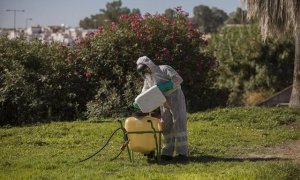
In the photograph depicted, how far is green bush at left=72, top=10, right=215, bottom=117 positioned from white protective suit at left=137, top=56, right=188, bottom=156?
5.59m

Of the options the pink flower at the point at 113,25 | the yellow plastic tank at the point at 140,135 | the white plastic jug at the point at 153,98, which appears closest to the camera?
the white plastic jug at the point at 153,98

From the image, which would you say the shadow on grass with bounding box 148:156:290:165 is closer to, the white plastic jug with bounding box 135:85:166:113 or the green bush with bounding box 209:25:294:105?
the white plastic jug with bounding box 135:85:166:113

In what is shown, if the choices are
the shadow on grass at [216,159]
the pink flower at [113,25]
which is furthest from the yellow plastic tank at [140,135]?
the pink flower at [113,25]

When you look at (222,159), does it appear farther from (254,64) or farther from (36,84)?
(254,64)

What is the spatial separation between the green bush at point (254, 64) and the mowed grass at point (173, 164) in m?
10.1

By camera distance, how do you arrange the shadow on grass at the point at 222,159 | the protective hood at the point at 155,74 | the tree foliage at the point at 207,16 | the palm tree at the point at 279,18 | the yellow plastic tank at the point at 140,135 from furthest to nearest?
1. the tree foliage at the point at 207,16
2. the palm tree at the point at 279,18
3. the shadow on grass at the point at 222,159
4. the protective hood at the point at 155,74
5. the yellow plastic tank at the point at 140,135

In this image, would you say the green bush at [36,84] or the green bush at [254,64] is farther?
the green bush at [254,64]

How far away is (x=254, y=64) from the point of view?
24062 mm

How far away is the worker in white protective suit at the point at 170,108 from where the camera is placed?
27.8 feet

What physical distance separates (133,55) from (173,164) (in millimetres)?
7001

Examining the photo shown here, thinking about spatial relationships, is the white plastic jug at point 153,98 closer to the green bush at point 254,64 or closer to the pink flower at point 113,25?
the pink flower at point 113,25

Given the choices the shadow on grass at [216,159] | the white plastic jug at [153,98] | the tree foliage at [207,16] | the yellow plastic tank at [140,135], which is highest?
the tree foliage at [207,16]

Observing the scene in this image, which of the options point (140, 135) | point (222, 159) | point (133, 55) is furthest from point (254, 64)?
point (140, 135)

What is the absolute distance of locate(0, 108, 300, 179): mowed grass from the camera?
764 cm
